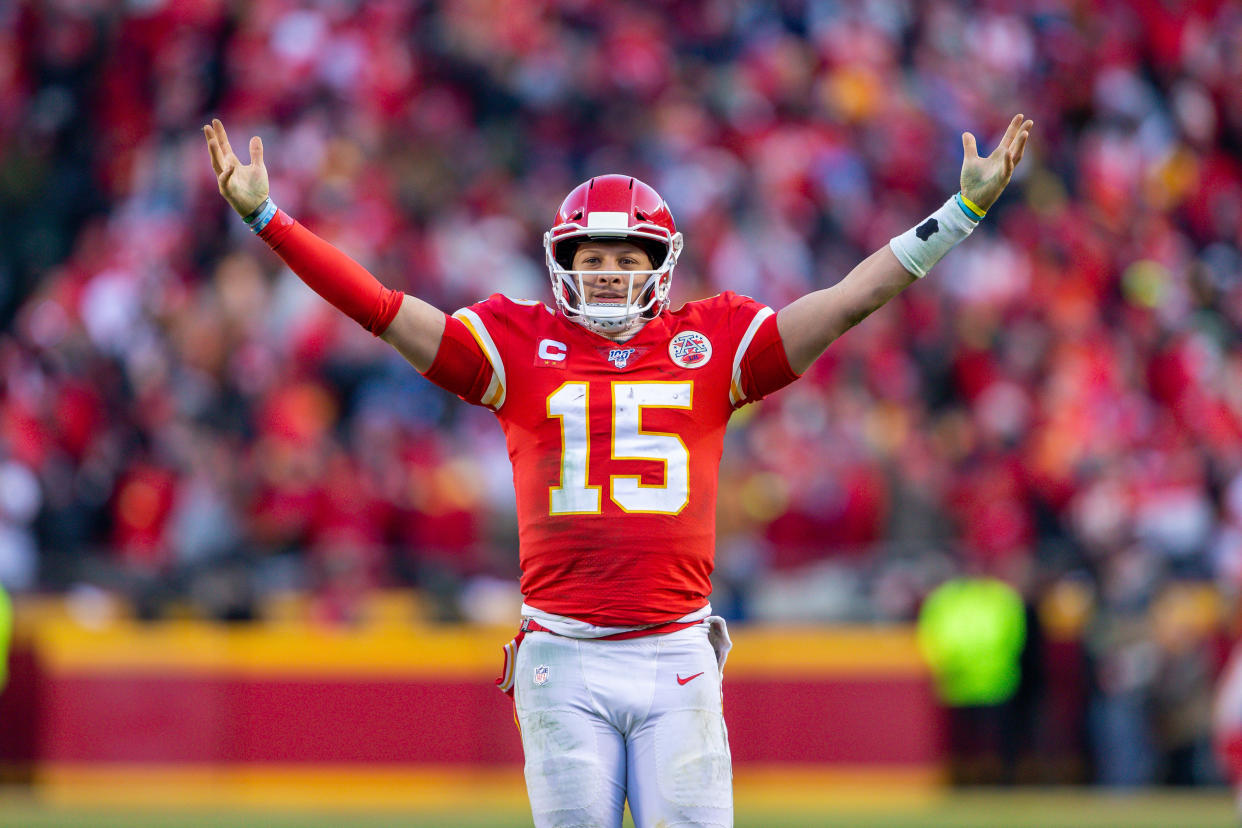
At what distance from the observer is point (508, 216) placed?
15.3 m

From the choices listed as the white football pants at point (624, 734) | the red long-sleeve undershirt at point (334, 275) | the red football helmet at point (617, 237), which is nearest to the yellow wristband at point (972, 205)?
the red football helmet at point (617, 237)

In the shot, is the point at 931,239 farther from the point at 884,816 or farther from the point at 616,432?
the point at 884,816

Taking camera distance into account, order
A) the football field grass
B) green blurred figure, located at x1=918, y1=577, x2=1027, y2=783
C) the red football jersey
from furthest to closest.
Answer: green blurred figure, located at x1=918, y1=577, x2=1027, y2=783 < the football field grass < the red football jersey

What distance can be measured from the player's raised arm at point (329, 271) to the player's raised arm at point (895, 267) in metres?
1.03

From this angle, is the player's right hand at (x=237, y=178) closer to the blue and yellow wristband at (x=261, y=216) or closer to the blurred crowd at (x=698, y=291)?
the blue and yellow wristband at (x=261, y=216)

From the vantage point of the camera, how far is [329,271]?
16.8 ft

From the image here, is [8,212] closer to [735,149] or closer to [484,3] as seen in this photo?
[484,3]

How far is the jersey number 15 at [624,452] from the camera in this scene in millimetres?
5086

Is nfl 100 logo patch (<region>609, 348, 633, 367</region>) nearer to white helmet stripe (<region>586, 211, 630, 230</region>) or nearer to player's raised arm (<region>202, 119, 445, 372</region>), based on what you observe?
white helmet stripe (<region>586, 211, 630, 230</region>)

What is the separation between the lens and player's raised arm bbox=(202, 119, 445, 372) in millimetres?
5121

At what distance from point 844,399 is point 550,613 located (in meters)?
8.44

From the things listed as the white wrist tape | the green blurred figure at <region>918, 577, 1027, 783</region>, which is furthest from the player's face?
the green blurred figure at <region>918, 577, 1027, 783</region>

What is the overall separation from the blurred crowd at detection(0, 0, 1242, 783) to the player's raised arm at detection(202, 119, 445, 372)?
277 inches

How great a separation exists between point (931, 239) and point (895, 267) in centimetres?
13
